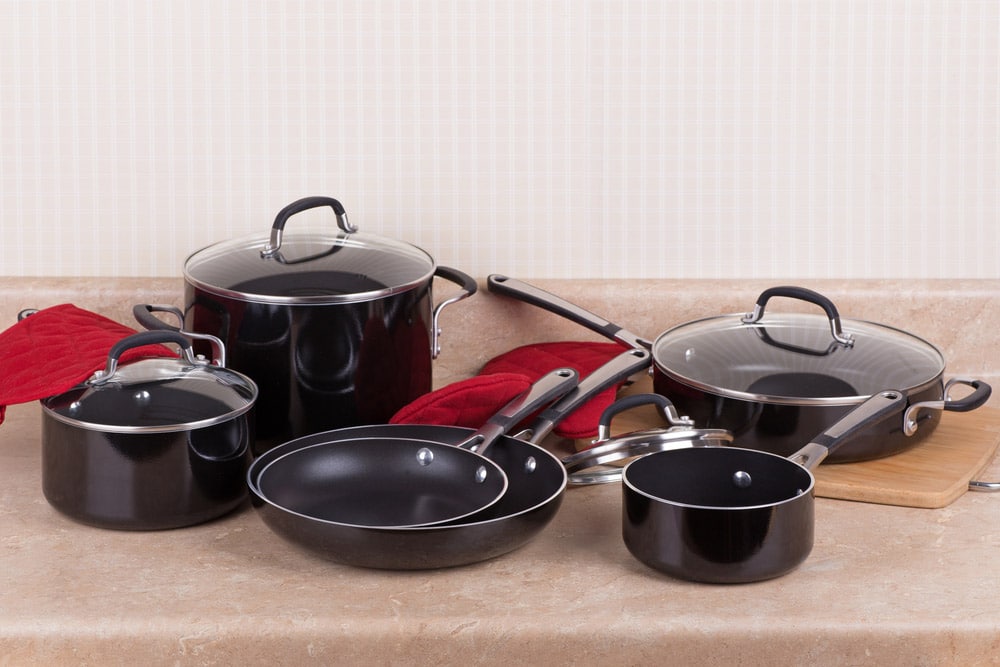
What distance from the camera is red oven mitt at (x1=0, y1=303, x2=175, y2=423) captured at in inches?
41.1

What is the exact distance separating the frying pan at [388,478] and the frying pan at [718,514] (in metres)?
0.14

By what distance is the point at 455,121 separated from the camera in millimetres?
1447

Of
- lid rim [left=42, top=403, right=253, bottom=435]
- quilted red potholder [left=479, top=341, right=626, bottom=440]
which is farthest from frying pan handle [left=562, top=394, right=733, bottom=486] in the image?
lid rim [left=42, top=403, right=253, bottom=435]

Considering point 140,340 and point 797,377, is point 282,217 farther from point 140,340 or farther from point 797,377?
point 797,377

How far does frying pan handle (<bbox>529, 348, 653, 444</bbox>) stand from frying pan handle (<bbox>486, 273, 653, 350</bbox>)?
52 millimetres

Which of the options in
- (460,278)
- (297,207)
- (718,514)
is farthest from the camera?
(460,278)

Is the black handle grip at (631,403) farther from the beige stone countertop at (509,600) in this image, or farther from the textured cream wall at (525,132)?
the textured cream wall at (525,132)

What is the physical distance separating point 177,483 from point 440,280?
0.57m

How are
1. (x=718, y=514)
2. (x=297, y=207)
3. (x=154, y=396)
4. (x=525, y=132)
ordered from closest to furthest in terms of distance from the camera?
1. (x=718, y=514)
2. (x=154, y=396)
3. (x=297, y=207)
4. (x=525, y=132)

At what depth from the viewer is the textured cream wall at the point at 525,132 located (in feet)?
4.65

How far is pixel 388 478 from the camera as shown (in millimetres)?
1080

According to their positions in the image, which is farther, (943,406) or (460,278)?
(460,278)

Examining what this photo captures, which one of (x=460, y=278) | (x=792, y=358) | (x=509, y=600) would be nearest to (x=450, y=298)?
(x=460, y=278)

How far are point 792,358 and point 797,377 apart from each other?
0.04 m
